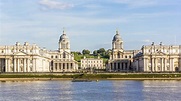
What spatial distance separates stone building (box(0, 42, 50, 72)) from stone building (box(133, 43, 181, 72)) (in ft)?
103

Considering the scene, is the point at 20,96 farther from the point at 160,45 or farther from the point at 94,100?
the point at 160,45

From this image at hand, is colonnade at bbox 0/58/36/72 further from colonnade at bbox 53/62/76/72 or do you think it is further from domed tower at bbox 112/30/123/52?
domed tower at bbox 112/30/123/52

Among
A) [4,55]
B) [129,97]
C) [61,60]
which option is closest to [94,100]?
[129,97]

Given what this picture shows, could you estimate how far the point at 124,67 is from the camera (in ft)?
605

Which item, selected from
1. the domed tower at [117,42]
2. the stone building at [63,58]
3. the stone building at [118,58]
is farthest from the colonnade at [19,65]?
the domed tower at [117,42]

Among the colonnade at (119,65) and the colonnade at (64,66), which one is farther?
the colonnade at (119,65)

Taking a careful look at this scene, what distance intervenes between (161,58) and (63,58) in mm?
45424

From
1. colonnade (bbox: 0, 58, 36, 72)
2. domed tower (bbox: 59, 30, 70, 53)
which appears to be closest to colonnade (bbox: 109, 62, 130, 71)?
domed tower (bbox: 59, 30, 70, 53)

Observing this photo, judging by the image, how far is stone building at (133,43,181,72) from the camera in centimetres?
14612

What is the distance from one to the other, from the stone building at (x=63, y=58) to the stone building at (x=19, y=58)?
29.7 meters

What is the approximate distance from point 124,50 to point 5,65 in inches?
2223

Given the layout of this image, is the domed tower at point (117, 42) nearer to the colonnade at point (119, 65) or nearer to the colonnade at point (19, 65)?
the colonnade at point (119, 65)

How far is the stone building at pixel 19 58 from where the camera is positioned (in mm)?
145500

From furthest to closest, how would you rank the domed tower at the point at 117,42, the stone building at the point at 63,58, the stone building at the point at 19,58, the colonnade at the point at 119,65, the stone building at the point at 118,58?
the domed tower at the point at 117,42, the stone building at the point at 118,58, the colonnade at the point at 119,65, the stone building at the point at 63,58, the stone building at the point at 19,58
